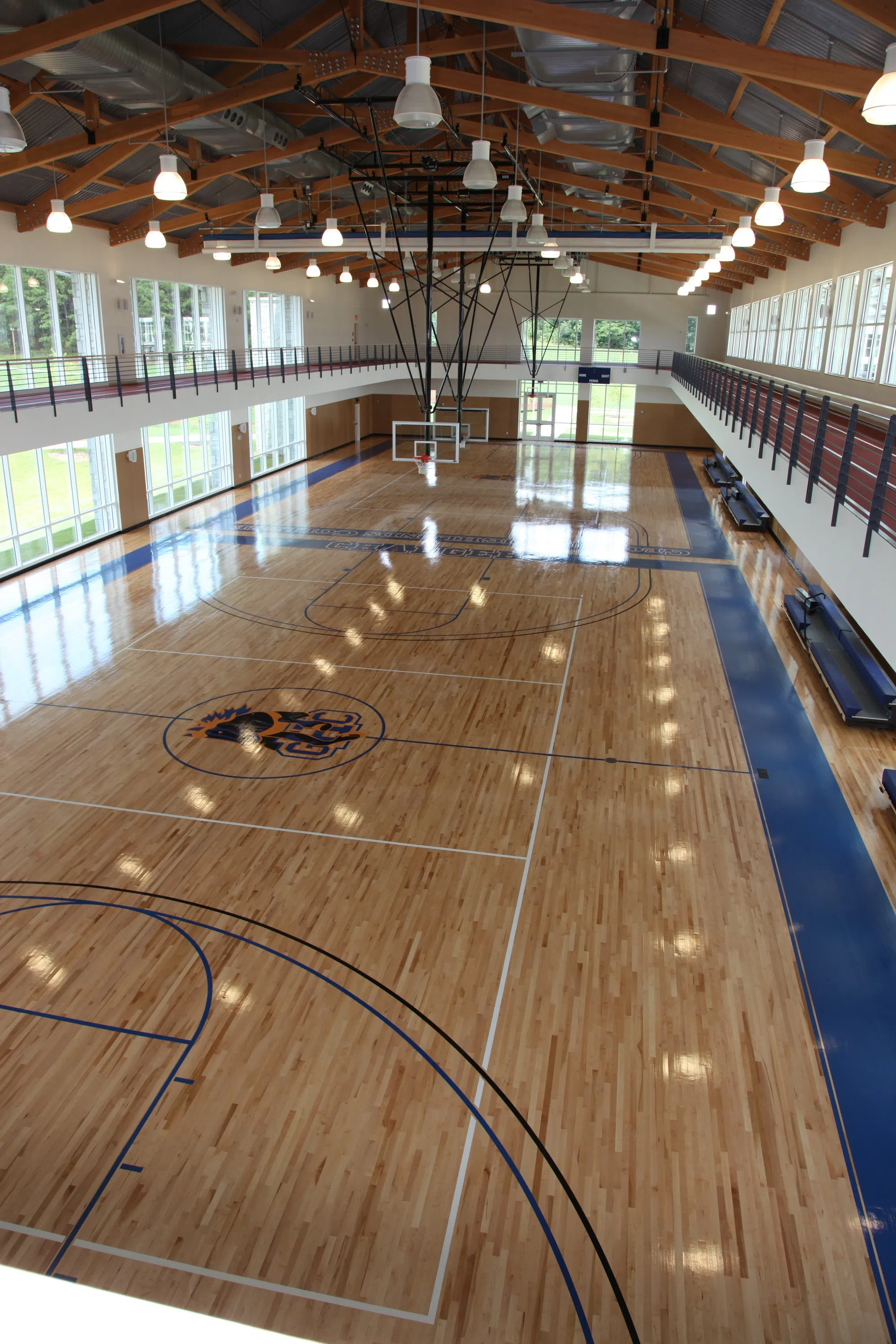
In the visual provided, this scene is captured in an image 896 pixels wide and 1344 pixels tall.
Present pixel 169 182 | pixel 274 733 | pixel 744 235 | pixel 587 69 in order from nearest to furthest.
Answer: pixel 169 182 → pixel 274 733 → pixel 587 69 → pixel 744 235

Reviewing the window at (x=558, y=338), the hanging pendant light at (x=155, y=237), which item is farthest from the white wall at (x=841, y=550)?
the window at (x=558, y=338)

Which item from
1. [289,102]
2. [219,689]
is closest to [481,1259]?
[219,689]

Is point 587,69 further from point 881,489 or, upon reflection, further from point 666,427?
point 666,427

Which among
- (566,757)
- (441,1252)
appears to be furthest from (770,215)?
(441,1252)

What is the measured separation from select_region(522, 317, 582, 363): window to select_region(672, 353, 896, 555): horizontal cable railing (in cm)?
2559

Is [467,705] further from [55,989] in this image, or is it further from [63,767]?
[55,989]

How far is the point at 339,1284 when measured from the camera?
16.0ft

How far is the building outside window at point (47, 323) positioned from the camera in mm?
17625

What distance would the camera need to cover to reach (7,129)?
8766 mm

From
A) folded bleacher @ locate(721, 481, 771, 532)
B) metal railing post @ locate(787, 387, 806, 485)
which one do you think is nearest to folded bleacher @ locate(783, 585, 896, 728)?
metal railing post @ locate(787, 387, 806, 485)

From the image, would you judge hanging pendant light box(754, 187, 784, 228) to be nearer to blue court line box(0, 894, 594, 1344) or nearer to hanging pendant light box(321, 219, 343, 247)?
hanging pendant light box(321, 219, 343, 247)

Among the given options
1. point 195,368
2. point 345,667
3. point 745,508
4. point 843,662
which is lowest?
point 345,667

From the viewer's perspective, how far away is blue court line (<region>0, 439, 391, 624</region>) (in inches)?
647

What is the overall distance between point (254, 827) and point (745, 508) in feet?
64.8
